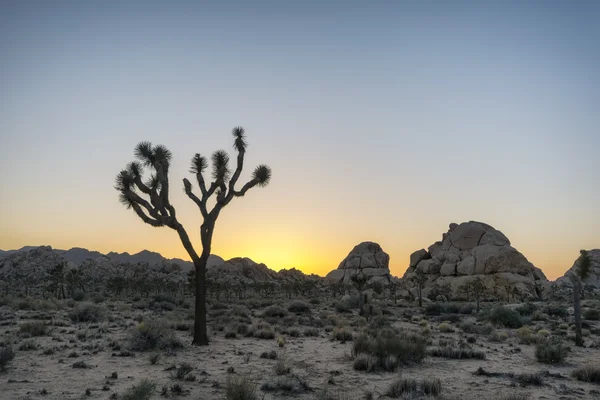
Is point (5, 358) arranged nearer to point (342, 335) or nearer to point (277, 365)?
point (277, 365)

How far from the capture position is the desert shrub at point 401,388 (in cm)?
938

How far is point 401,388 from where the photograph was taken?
9516mm

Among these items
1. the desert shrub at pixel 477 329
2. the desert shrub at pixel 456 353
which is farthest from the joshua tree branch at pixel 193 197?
the desert shrub at pixel 477 329

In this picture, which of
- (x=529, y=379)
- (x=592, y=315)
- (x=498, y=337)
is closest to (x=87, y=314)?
(x=498, y=337)

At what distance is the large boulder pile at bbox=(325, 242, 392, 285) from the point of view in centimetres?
9588

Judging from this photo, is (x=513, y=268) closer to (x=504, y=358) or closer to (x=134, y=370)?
(x=504, y=358)

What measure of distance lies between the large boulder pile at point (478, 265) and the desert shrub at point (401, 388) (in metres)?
51.9

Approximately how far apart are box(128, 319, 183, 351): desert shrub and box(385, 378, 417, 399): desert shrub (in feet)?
28.1

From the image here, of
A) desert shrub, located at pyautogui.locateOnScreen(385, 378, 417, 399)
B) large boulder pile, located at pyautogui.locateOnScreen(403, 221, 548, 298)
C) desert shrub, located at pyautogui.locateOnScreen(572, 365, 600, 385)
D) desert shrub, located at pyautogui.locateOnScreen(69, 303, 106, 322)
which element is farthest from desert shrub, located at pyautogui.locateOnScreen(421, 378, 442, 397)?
large boulder pile, located at pyautogui.locateOnScreen(403, 221, 548, 298)

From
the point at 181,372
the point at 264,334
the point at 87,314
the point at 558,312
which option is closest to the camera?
the point at 181,372

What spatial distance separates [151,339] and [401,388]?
929 cm

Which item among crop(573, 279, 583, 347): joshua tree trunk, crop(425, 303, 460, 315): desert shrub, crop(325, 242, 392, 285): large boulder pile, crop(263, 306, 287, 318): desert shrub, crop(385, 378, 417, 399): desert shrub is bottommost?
crop(425, 303, 460, 315): desert shrub

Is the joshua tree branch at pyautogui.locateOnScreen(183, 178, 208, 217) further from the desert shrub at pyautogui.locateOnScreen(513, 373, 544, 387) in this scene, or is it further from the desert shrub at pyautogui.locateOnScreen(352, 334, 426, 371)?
the desert shrub at pyautogui.locateOnScreen(513, 373, 544, 387)

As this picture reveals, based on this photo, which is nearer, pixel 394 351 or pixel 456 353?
Answer: pixel 394 351
